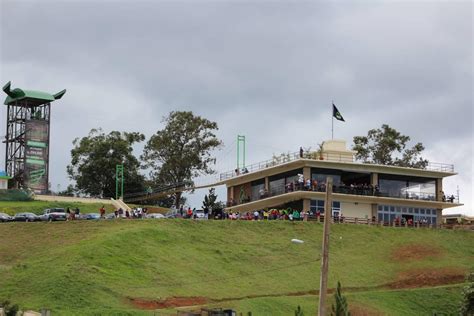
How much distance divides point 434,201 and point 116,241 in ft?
126

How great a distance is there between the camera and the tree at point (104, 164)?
372 feet

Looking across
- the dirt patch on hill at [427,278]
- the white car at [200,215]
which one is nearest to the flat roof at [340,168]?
the white car at [200,215]

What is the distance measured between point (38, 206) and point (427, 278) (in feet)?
141

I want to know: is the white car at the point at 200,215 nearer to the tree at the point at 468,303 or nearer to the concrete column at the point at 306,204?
the concrete column at the point at 306,204

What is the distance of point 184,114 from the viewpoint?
367 feet

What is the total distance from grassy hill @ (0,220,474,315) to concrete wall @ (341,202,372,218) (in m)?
7.61

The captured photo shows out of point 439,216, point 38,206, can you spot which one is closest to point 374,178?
point 439,216

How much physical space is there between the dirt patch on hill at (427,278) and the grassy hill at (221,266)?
0.07m

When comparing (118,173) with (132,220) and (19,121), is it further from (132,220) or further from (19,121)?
(132,220)

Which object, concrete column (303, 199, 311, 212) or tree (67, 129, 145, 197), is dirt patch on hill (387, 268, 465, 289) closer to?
concrete column (303, 199, 311, 212)

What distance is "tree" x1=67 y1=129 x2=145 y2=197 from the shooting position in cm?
11344

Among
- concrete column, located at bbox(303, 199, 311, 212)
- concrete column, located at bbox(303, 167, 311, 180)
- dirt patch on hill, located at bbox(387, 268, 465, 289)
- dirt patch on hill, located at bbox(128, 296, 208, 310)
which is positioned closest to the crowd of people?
concrete column, located at bbox(303, 199, 311, 212)

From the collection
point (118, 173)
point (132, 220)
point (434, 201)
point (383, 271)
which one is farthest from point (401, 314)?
point (118, 173)

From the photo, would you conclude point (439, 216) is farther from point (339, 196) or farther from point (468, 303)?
point (468, 303)
